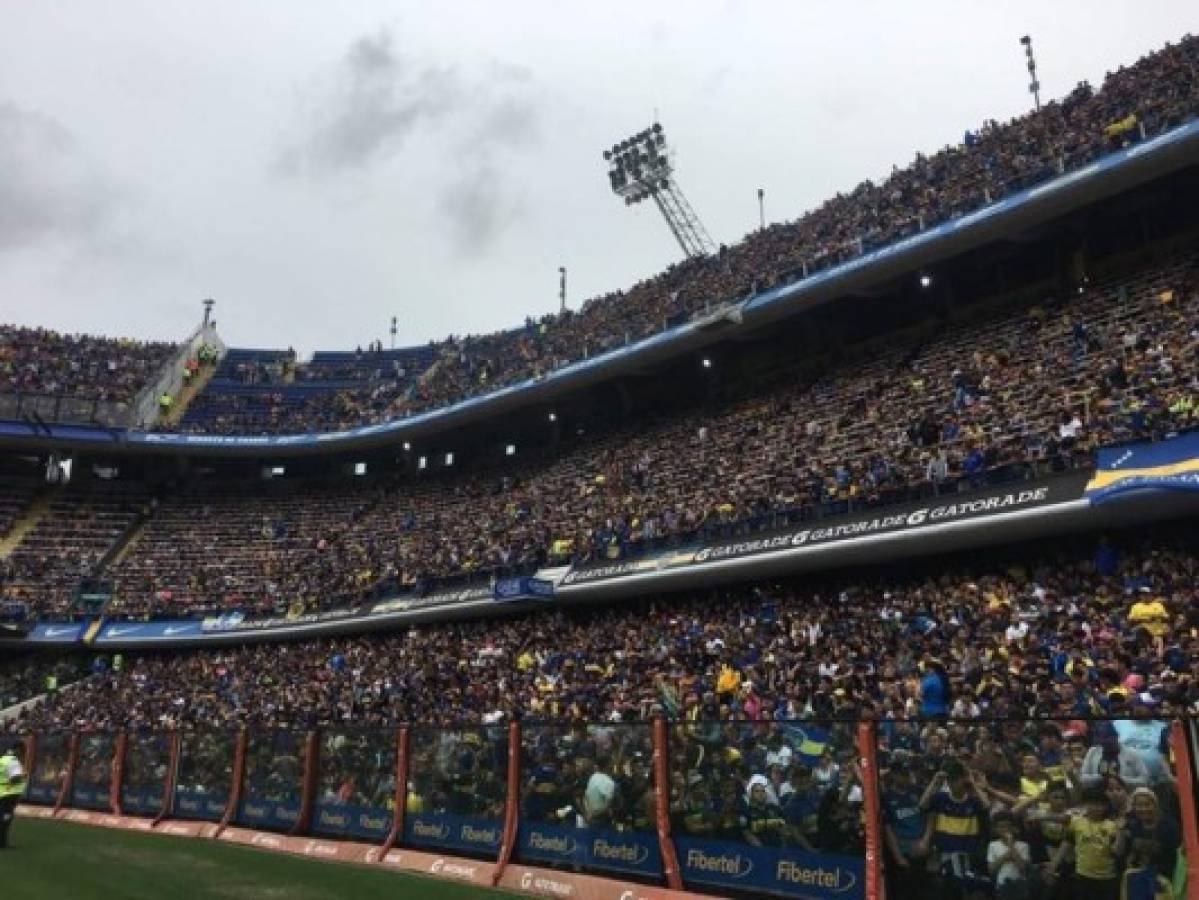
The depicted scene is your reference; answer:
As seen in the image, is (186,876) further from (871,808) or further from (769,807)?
(871,808)

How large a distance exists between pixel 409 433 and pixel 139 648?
14437 mm

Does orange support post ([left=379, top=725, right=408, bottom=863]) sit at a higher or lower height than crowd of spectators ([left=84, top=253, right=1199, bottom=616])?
lower

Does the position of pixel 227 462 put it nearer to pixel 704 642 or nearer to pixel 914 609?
pixel 704 642

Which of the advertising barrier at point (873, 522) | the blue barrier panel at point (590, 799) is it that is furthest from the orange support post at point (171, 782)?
the advertising barrier at point (873, 522)

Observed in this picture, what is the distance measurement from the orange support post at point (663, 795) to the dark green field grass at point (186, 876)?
1.88 metres

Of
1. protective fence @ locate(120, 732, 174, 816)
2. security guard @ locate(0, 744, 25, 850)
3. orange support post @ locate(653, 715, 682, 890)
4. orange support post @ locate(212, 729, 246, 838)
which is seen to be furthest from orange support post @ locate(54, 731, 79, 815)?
orange support post @ locate(653, 715, 682, 890)

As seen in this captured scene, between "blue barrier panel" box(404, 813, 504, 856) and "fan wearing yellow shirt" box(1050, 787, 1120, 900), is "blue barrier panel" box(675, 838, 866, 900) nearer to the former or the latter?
"fan wearing yellow shirt" box(1050, 787, 1120, 900)

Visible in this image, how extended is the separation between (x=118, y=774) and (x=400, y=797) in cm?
922

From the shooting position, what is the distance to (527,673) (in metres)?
24.6

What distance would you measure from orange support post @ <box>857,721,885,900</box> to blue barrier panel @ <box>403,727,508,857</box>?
506 centimetres

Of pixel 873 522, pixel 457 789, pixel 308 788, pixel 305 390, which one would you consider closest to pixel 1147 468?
pixel 873 522

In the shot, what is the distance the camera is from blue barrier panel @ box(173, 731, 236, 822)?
54.3 ft

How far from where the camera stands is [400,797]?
1325 cm

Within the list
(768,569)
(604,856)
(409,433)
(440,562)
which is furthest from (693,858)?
(409,433)
